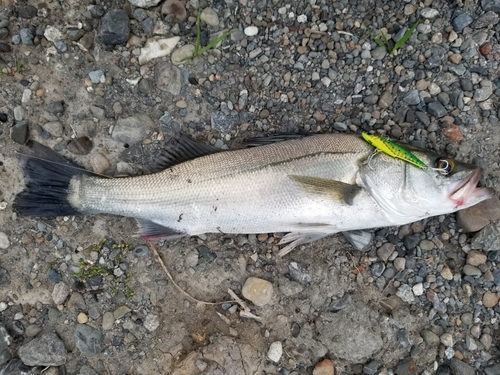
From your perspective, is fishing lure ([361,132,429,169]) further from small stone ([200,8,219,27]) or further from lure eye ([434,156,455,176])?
small stone ([200,8,219,27])

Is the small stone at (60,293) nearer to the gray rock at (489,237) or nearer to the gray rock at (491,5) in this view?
the gray rock at (489,237)

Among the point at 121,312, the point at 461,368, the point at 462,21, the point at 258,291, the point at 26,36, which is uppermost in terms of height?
the point at 462,21

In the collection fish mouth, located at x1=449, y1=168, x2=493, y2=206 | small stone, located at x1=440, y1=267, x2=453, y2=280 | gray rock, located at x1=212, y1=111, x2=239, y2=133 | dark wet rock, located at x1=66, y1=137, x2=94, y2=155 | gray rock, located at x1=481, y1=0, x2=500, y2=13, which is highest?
gray rock, located at x1=481, y1=0, x2=500, y2=13

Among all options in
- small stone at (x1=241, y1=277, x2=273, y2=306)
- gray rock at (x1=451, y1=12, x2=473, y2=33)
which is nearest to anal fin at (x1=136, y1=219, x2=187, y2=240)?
small stone at (x1=241, y1=277, x2=273, y2=306)

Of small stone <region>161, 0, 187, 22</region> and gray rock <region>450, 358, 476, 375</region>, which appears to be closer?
gray rock <region>450, 358, 476, 375</region>

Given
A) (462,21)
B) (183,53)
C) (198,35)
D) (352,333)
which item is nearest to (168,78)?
(183,53)

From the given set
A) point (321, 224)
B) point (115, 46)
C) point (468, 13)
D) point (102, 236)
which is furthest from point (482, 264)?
point (115, 46)

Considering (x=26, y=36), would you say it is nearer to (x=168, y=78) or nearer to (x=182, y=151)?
(x=168, y=78)
